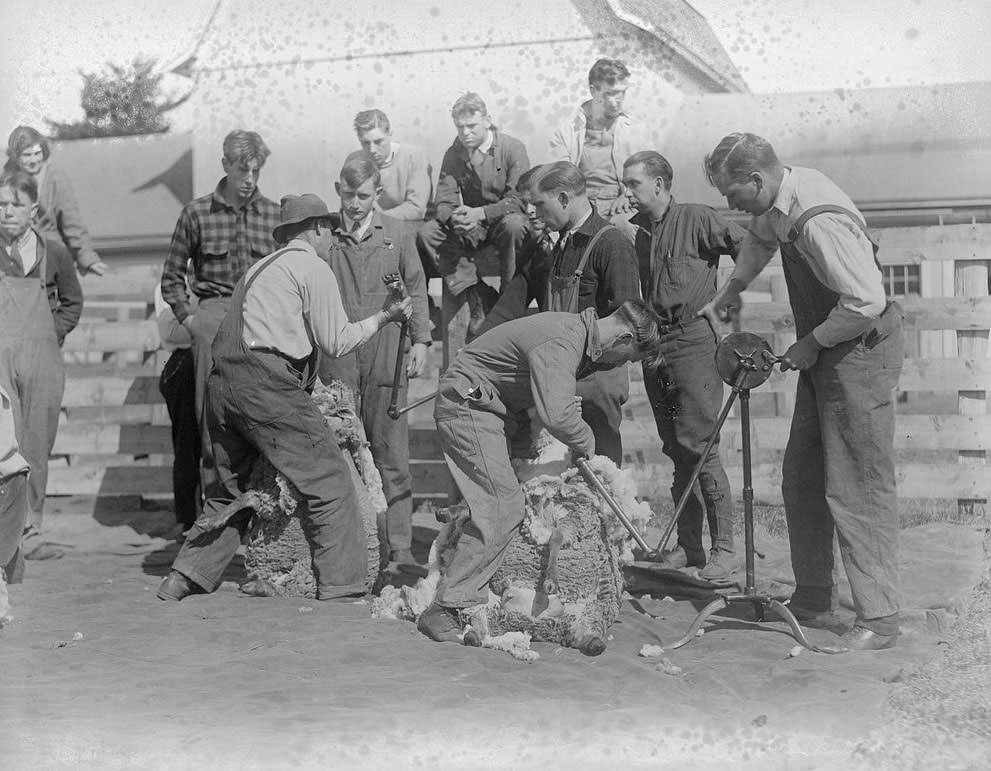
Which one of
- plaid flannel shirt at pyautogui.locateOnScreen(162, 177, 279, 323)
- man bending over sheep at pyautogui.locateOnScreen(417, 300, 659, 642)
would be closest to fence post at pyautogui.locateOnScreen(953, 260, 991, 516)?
man bending over sheep at pyautogui.locateOnScreen(417, 300, 659, 642)

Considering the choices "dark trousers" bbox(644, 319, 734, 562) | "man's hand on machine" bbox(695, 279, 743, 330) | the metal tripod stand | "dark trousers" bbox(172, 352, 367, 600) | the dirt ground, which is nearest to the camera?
the dirt ground

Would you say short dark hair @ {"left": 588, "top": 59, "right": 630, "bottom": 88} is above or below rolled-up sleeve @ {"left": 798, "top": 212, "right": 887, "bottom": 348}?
above

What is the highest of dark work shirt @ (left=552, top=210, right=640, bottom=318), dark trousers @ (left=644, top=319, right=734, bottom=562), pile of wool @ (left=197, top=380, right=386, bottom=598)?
dark work shirt @ (left=552, top=210, right=640, bottom=318)

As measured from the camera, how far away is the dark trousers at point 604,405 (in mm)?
6336

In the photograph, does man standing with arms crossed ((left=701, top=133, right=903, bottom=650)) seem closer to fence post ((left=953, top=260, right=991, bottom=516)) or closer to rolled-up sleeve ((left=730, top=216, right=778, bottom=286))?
rolled-up sleeve ((left=730, top=216, right=778, bottom=286))

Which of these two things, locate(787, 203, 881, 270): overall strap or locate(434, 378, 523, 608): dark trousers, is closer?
locate(787, 203, 881, 270): overall strap

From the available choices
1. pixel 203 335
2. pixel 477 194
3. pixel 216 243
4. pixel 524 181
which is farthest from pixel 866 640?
pixel 216 243

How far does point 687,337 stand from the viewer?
6.27 m

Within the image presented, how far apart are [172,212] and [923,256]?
17.5ft

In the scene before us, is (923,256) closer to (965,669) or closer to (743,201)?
(743,201)

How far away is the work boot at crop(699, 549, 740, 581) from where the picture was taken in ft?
20.3

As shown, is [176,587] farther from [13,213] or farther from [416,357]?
[13,213]

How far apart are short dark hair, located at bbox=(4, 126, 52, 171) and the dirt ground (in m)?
2.92

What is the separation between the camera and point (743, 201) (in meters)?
5.20
